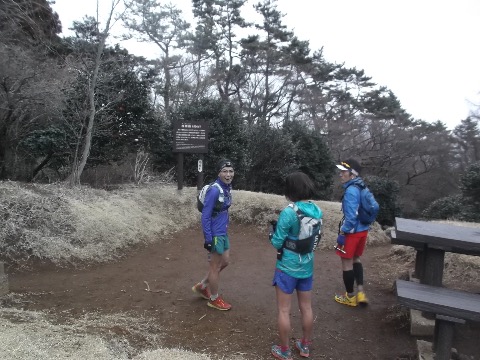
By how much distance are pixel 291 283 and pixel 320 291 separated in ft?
6.69

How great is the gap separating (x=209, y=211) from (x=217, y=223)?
18 centimetres

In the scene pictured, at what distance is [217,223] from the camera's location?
3.77 metres

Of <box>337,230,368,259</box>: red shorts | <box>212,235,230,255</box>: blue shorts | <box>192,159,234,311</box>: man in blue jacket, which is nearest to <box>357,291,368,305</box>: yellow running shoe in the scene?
<box>337,230,368,259</box>: red shorts

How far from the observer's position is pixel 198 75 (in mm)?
21000

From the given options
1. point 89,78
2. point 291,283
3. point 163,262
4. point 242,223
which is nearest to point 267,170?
point 242,223

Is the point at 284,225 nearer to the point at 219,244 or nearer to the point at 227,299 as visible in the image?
the point at 219,244

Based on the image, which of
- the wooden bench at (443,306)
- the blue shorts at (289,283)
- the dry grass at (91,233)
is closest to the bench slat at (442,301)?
the wooden bench at (443,306)

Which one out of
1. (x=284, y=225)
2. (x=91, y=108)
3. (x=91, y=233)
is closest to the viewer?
(x=284, y=225)

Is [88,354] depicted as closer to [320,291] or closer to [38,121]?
[320,291]

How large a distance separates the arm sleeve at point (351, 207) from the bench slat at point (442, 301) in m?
0.94

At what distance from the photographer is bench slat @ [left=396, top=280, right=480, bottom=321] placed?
2709mm

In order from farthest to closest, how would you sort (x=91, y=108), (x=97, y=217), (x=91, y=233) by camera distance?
(x=91, y=108) → (x=97, y=217) → (x=91, y=233)

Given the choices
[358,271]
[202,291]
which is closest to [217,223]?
[202,291]

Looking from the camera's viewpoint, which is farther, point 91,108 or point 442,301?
point 91,108
